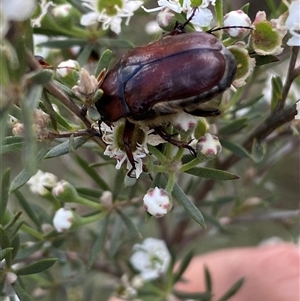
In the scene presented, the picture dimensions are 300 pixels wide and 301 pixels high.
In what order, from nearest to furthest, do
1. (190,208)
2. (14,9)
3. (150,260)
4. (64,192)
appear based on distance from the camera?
1. (14,9)
2. (190,208)
3. (64,192)
4. (150,260)

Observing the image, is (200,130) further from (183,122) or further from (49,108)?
(49,108)

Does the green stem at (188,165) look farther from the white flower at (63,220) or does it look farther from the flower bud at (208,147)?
the white flower at (63,220)

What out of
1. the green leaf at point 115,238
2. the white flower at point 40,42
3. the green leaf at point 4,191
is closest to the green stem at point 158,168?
the green leaf at point 4,191

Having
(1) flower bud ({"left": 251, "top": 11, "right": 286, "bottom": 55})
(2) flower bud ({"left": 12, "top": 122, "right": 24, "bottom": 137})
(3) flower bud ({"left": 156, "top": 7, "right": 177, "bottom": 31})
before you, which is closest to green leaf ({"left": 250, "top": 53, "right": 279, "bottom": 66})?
(1) flower bud ({"left": 251, "top": 11, "right": 286, "bottom": 55})

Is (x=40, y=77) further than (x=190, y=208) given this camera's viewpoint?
No

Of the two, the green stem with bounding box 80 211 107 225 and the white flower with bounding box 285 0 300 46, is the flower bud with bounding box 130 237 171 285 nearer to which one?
the green stem with bounding box 80 211 107 225

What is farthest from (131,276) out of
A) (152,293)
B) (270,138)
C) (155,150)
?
(155,150)

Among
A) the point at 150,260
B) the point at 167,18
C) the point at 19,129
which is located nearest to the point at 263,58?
the point at 167,18
